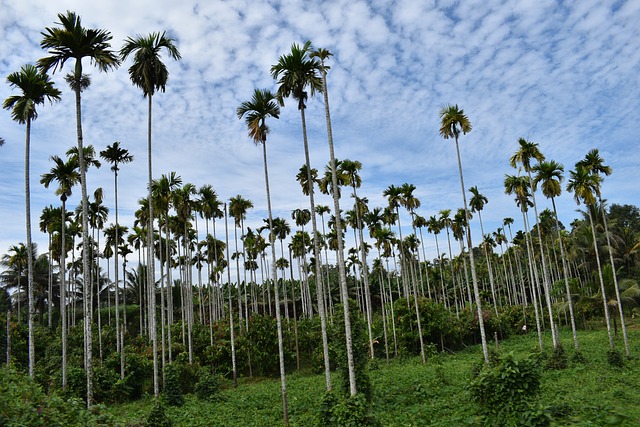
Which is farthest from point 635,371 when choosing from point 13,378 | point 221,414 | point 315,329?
point 13,378

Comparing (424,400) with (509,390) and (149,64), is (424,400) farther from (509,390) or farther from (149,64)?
(149,64)

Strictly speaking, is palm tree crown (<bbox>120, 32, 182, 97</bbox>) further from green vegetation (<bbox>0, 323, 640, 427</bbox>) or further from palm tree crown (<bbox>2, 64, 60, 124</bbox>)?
green vegetation (<bbox>0, 323, 640, 427</bbox>)

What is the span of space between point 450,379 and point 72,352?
101 feet

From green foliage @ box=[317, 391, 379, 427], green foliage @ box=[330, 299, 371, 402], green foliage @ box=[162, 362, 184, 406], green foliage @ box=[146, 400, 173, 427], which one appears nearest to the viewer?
green foliage @ box=[317, 391, 379, 427]

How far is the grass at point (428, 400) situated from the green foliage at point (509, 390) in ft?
1.96

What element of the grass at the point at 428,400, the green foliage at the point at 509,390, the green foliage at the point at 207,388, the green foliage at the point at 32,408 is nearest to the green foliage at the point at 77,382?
the grass at the point at 428,400

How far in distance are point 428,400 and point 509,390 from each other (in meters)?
7.14

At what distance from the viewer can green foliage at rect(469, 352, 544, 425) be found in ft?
41.9

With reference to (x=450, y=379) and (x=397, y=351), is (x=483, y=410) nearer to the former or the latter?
(x=450, y=379)

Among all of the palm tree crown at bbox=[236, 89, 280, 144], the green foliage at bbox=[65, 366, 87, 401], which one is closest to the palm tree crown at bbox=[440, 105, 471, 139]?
the palm tree crown at bbox=[236, 89, 280, 144]

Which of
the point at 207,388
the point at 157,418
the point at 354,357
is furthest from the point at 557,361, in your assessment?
the point at 157,418

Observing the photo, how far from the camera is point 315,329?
40219 mm

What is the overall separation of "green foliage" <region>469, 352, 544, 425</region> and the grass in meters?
0.60

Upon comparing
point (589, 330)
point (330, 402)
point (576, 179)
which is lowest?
point (589, 330)
